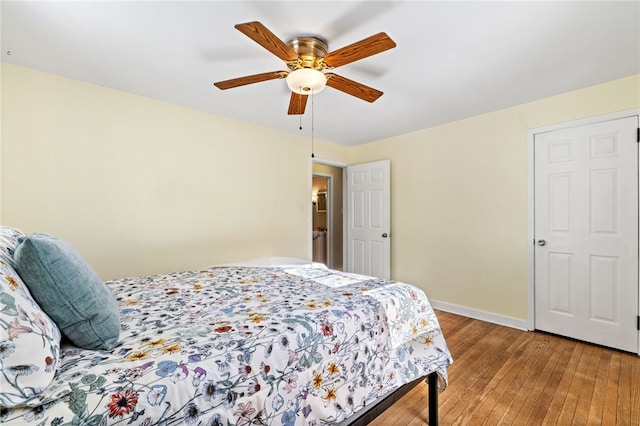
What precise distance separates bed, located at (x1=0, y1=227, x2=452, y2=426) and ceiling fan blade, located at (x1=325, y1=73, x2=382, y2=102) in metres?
1.33

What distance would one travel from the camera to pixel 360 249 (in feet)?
14.5

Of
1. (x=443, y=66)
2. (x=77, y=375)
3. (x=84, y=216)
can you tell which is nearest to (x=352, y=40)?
(x=443, y=66)

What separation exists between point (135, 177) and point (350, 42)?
2.22 meters

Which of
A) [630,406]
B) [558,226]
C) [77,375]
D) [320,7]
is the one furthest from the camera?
[558,226]

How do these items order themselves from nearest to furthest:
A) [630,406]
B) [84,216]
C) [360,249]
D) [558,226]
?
[630,406] → [84,216] → [558,226] → [360,249]

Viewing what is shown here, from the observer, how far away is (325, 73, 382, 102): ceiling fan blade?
1.89m

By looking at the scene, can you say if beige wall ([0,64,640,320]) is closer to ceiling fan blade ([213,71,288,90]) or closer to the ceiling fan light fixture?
ceiling fan blade ([213,71,288,90])

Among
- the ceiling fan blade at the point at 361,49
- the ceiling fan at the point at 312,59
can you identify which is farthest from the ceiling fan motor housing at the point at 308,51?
Result: the ceiling fan blade at the point at 361,49

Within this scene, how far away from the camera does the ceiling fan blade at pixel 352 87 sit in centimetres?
189

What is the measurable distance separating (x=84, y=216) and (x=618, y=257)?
4.56 m

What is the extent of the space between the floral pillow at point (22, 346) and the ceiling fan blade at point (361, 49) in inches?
65.6

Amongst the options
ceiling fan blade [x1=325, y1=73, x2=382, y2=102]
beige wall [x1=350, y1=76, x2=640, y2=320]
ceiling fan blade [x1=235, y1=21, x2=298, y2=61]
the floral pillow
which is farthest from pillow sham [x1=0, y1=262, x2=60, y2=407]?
beige wall [x1=350, y1=76, x2=640, y2=320]

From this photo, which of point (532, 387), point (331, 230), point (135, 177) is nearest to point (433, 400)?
point (532, 387)

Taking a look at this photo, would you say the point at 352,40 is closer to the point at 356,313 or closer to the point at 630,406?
the point at 356,313
